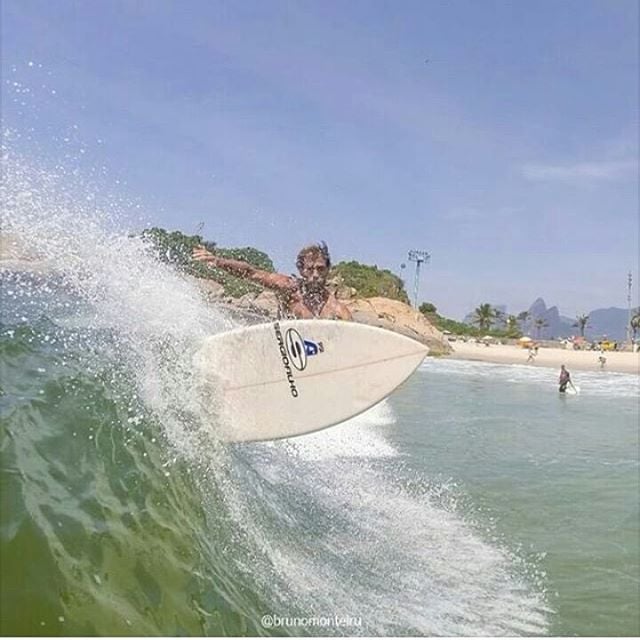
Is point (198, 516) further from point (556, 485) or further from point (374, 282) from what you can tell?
point (374, 282)

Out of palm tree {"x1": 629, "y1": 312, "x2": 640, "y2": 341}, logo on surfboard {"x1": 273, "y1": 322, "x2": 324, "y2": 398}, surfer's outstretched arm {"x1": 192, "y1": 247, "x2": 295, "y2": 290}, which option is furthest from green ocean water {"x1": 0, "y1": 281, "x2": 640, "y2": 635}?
palm tree {"x1": 629, "y1": 312, "x2": 640, "y2": 341}

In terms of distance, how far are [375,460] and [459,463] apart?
1811mm

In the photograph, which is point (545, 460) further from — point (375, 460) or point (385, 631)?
point (385, 631)

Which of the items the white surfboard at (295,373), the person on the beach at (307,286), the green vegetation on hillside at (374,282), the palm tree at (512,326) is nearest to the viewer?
the white surfboard at (295,373)

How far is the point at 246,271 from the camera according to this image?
6770 millimetres

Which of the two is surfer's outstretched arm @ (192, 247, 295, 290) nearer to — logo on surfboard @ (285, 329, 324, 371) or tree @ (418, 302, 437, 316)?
logo on surfboard @ (285, 329, 324, 371)

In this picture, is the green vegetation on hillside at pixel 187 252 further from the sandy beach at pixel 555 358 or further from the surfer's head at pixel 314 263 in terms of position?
the sandy beach at pixel 555 358

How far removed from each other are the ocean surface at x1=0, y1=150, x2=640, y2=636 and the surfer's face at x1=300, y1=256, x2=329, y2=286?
99 cm

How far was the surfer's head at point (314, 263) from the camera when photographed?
7039 mm

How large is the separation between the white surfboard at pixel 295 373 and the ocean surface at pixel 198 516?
0.79ft

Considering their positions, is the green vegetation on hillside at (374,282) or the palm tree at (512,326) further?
the palm tree at (512,326)

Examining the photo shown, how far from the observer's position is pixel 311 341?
229 inches

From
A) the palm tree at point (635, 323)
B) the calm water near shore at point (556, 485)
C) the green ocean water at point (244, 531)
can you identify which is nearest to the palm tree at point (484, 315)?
the palm tree at point (635, 323)

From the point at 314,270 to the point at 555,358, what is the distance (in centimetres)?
6359
